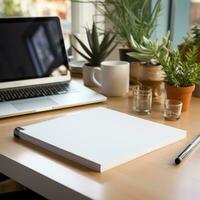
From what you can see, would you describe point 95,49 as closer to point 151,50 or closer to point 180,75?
point 151,50

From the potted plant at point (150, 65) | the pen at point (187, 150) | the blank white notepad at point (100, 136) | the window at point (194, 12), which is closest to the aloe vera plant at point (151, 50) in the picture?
the potted plant at point (150, 65)

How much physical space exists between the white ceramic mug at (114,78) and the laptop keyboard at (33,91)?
4.4 inches

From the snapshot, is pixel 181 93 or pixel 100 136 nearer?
pixel 100 136

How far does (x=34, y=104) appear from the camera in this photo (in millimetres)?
1196

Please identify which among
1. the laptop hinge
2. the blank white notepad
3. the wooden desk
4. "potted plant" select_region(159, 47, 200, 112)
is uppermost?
"potted plant" select_region(159, 47, 200, 112)

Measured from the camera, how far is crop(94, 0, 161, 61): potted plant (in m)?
1.45

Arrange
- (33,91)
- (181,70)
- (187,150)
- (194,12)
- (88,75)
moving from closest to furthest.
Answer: (187,150) < (181,70) < (33,91) < (88,75) < (194,12)

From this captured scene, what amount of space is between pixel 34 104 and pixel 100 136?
32 centimetres

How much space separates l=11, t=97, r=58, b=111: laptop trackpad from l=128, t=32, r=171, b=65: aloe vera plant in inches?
12.5

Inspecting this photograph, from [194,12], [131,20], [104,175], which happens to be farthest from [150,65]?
[194,12]

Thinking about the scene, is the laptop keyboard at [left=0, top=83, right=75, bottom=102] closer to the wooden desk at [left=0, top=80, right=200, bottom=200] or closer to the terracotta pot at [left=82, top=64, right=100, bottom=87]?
the terracotta pot at [left=82, top=64, right=100, bottom=87]

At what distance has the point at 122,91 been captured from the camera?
1352 mm

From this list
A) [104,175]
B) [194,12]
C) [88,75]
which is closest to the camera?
[104,175]

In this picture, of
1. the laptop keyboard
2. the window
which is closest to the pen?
the laptop keyboard
